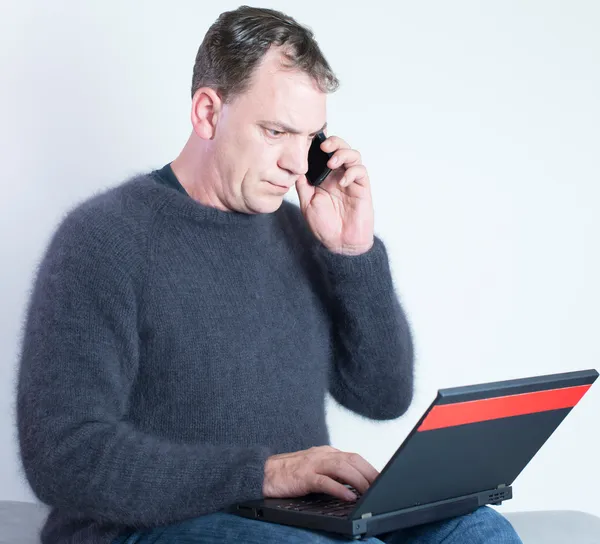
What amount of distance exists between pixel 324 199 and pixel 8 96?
3.61 feet

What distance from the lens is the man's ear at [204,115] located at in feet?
5.77

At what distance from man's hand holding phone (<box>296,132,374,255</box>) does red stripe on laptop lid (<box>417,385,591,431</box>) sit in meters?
0.60

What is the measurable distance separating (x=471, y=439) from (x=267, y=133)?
698 mm

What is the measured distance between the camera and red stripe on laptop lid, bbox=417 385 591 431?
1.22 metres

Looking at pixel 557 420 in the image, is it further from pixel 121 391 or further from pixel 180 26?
pixel 180 26

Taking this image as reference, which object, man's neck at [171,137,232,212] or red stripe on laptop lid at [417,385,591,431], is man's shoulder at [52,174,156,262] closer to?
man's neck at [171,137,232,212]

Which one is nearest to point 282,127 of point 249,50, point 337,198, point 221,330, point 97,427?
point 249,50

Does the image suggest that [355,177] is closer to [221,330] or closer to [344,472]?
[221,330]

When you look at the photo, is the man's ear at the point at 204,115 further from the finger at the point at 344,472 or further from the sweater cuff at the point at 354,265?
the finger at the point at 344,472

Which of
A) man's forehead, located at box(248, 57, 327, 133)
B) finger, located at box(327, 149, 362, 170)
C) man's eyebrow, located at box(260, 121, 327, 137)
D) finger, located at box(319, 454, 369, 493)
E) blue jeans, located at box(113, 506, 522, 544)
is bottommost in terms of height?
blue jeans, located at box(113, 506, 522, 544)

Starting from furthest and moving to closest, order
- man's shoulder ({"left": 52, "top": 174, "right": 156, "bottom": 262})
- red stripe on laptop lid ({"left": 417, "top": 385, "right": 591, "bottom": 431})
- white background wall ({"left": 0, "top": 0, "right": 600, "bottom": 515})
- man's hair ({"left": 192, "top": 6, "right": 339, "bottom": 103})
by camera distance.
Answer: white background wall ({"left": 0, "top": 0, "right": 600, "bottom": 515}) < man's hair ({"left": 192, "top": 6, "right": 339, "bottom": 103}) < man's shoulder ({"left": 52, "top": 174, "right": 156, "bottom": 262}) < red stripe on laptop lid ({"left": 417, "top": 385, "right": 591, "bottom": 431})

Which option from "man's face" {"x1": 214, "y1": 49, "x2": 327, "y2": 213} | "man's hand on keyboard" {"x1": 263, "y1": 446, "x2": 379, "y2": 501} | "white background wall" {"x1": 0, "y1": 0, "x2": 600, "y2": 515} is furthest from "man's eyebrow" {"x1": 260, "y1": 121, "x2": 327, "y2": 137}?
"white background wall" {"x1": 0, "y1": 0, "x2": 600, "y2": 515}

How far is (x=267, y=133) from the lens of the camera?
5.62ft

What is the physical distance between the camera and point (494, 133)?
9.80 feet
